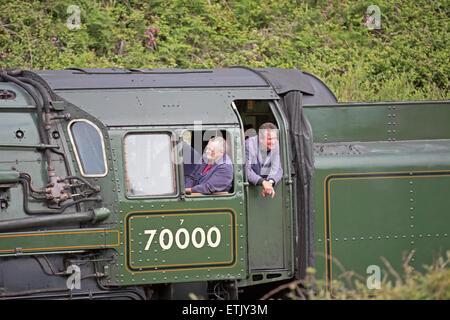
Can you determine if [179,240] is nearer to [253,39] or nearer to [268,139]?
[268,139]

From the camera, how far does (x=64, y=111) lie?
761 centimetres

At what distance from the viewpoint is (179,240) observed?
763cm

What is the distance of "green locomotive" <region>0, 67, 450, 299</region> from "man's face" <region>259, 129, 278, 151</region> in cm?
9

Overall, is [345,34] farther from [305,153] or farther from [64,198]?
[64,198]

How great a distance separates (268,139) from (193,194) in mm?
1074

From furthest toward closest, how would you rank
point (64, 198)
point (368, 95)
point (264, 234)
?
point (368, 95) < point (264, 234) < point (64, 198)

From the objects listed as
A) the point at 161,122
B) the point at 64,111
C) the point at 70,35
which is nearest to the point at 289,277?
the point at 161,122

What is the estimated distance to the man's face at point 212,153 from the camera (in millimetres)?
7935

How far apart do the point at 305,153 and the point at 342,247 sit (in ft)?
3.70

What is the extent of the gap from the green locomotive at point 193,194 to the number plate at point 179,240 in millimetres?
11

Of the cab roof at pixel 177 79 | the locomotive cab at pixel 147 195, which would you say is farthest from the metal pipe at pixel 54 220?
the cab roof at pixel 177 79

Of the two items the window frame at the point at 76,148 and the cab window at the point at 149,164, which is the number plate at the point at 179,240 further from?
the window frame at the point at 76,148

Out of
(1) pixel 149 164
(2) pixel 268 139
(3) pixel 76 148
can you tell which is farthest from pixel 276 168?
(3) pixel 76 148

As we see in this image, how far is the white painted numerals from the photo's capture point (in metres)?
7.59
